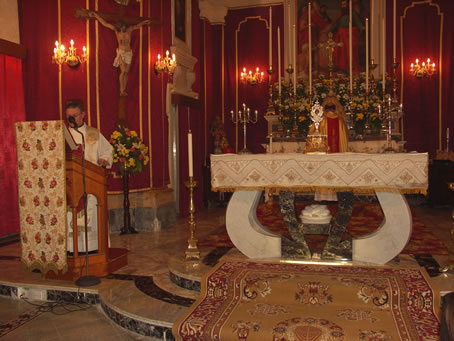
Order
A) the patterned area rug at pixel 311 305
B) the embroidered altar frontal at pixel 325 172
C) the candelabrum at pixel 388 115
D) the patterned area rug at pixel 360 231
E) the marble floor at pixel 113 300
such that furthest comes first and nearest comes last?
the patterned area rug at pixel 360 231
the candelabrum at pixel 388 115
the embroidered altar frontal at pixel 325 172
the marble floor at pixel 113 300
the patterned area rug at pixel 311 305

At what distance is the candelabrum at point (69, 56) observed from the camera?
6.93 meters

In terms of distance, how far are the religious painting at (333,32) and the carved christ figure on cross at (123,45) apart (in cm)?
533

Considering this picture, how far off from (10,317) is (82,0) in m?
5.26

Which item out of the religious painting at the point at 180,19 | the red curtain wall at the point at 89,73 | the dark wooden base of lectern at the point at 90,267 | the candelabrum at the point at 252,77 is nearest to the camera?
the dark wooden base of lectern at the point at 90,267

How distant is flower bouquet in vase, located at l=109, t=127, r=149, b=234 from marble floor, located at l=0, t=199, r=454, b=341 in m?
1.48

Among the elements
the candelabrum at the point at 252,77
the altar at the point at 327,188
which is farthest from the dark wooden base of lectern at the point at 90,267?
the candelabrum at the point at 252,77

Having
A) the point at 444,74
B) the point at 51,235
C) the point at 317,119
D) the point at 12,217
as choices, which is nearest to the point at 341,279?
the point at 317,119

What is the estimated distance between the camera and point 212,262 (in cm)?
476

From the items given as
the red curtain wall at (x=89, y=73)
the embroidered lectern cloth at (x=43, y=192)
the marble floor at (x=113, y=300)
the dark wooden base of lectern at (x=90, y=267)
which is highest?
the red curtain wall at (x=89, y=73)

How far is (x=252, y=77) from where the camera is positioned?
36.9 ft

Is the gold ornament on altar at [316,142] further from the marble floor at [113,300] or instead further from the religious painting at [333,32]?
the religious painting at [333,32]

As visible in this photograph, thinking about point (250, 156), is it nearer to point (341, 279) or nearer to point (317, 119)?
point (317, 119)

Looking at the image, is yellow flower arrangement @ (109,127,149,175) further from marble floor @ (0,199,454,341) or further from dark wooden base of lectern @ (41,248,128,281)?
dark wooden base of lectern @ (41,248,128,281)

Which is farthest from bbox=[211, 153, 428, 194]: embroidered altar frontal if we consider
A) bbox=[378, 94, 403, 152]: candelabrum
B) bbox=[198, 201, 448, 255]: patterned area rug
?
bbox=[198, 201, 448, 255]: patterned area rug
